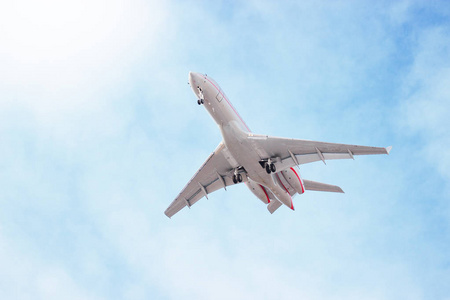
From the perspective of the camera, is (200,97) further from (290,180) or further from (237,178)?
(290,180)

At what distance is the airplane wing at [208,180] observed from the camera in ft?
147

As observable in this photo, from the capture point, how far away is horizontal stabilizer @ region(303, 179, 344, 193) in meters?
47.5

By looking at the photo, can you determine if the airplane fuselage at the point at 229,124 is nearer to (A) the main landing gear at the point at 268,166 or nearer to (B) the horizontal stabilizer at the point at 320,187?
(A) the main landing gear at the point at 268,166

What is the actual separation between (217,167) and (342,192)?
11.9 m

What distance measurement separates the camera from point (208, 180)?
4756cm

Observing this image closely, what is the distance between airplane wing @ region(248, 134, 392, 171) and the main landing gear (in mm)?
485

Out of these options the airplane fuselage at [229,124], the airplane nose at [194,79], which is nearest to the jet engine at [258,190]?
the airplane fuselage at [229,124]

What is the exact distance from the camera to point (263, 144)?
136 ft

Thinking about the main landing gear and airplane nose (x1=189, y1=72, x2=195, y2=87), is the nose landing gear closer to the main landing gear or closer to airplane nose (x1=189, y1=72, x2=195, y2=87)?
airplane nose (x1=189, y1=72, x2=195, y2=87)

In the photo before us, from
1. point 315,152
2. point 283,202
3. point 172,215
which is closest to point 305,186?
point 283,202

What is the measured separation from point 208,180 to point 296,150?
9.60m

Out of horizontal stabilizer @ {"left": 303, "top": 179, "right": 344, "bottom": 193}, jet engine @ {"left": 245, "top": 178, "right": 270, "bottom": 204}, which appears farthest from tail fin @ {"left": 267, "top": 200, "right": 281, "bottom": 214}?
horizontal stabilizer @ {"left": 303, "top": 179, "right": 344, "bottom": 193}

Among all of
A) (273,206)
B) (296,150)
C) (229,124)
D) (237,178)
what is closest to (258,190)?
(237,178)

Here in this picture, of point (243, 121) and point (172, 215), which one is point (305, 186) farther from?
point (172, 215)
